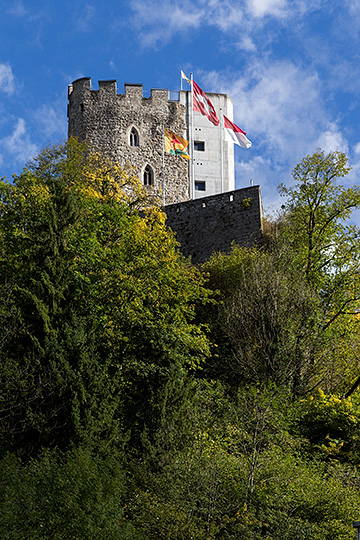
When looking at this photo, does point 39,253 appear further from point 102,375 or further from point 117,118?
point 117,118

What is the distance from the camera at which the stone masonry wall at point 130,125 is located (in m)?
37.1

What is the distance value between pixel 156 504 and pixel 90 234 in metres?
9.03

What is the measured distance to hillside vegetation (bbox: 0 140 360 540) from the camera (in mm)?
12430

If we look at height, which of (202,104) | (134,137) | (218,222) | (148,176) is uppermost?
(202,104)

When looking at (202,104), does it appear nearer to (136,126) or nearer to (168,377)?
(136,126)

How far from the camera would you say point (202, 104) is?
37594mm

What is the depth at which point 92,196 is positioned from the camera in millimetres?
23344

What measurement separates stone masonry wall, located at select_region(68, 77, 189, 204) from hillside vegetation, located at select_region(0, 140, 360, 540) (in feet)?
39.5

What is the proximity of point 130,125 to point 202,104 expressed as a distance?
153 inches

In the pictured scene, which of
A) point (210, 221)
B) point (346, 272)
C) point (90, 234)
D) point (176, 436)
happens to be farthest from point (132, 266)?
point (210, 221)

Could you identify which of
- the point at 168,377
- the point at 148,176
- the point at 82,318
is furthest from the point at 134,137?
the point at 168,377

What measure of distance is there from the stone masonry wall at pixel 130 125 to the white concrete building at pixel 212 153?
67.8 inches

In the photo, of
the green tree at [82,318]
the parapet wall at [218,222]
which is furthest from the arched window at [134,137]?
the green tree at [82,318]

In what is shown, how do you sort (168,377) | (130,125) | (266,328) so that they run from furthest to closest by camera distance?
(130,125), (266,328), (168,377)
